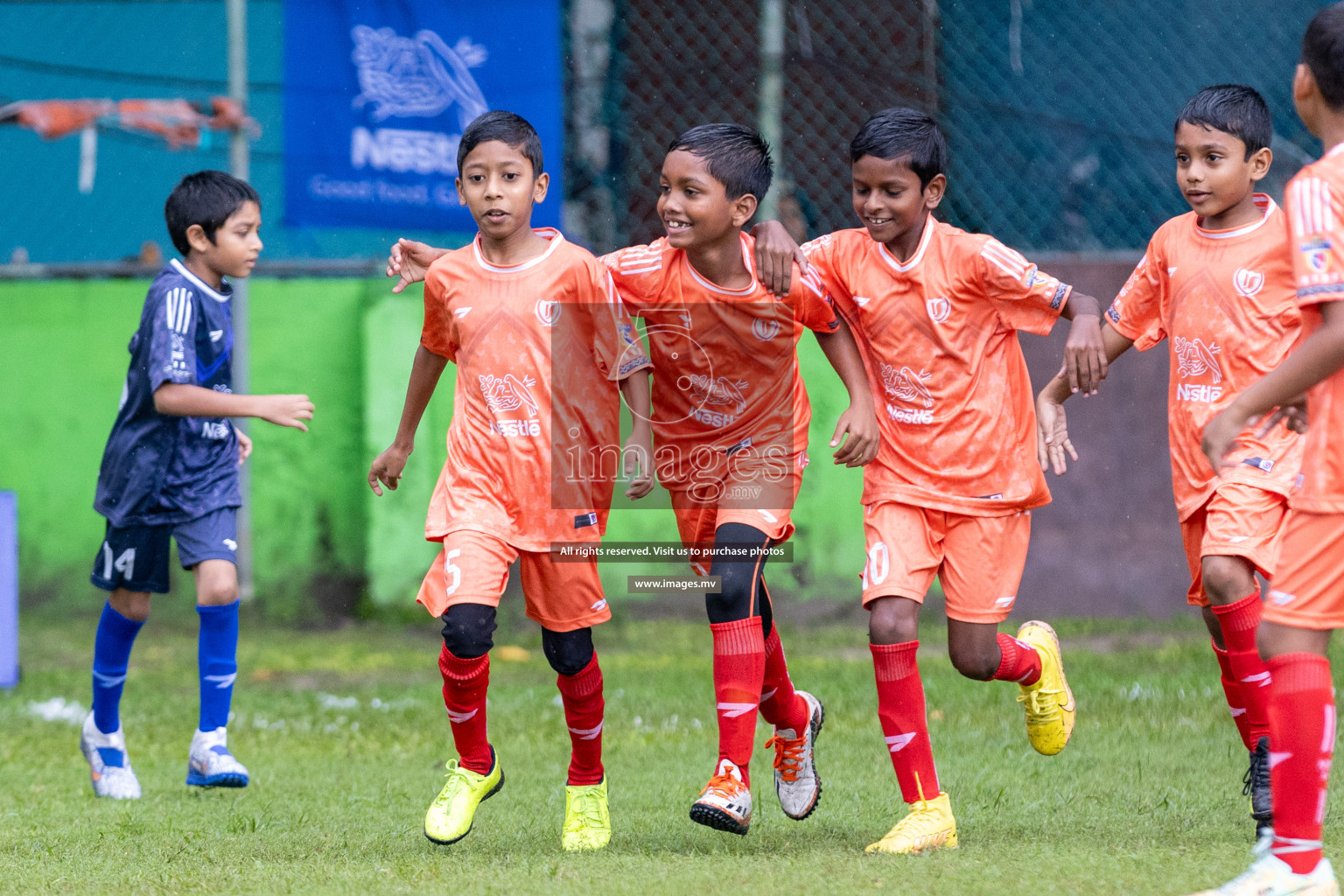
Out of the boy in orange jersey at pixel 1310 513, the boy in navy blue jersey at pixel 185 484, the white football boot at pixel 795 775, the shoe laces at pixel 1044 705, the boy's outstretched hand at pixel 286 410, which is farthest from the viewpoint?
the boy in navy blue jersey at pixel 185 484

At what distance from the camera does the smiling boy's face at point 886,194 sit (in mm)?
4289

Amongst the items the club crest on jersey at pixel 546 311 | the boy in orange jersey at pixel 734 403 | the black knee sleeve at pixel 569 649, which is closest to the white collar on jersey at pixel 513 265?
the club crest on jersey at pixel 546 311

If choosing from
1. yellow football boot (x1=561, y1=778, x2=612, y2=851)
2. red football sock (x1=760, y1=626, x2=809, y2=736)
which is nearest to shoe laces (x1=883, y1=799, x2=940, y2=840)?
red football sock (x1=760, y1=626, x2=809, y2=736)

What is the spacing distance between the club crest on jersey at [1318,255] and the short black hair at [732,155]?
1742 millimetres

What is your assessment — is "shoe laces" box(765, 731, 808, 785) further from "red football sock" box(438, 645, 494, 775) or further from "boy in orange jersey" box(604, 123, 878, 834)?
"red football sock" box(438, 645, 494, 775)

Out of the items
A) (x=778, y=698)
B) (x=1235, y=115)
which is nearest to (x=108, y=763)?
(x=778, y=698)

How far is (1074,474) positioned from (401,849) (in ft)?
16.1

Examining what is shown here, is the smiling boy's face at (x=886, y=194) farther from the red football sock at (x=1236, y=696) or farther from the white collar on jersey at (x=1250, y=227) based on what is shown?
the red football sock at (x=1236, y=696)

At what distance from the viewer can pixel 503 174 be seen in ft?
14.1

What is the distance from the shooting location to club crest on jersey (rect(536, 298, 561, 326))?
429cm

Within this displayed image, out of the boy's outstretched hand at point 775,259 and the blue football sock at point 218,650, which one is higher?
the boy's outstretched hand at point 775,259

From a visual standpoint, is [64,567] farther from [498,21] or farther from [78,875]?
[78,875]

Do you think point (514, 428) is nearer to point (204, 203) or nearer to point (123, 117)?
point (204, 203)

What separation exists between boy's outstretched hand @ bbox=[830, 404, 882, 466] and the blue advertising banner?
4658 mm
